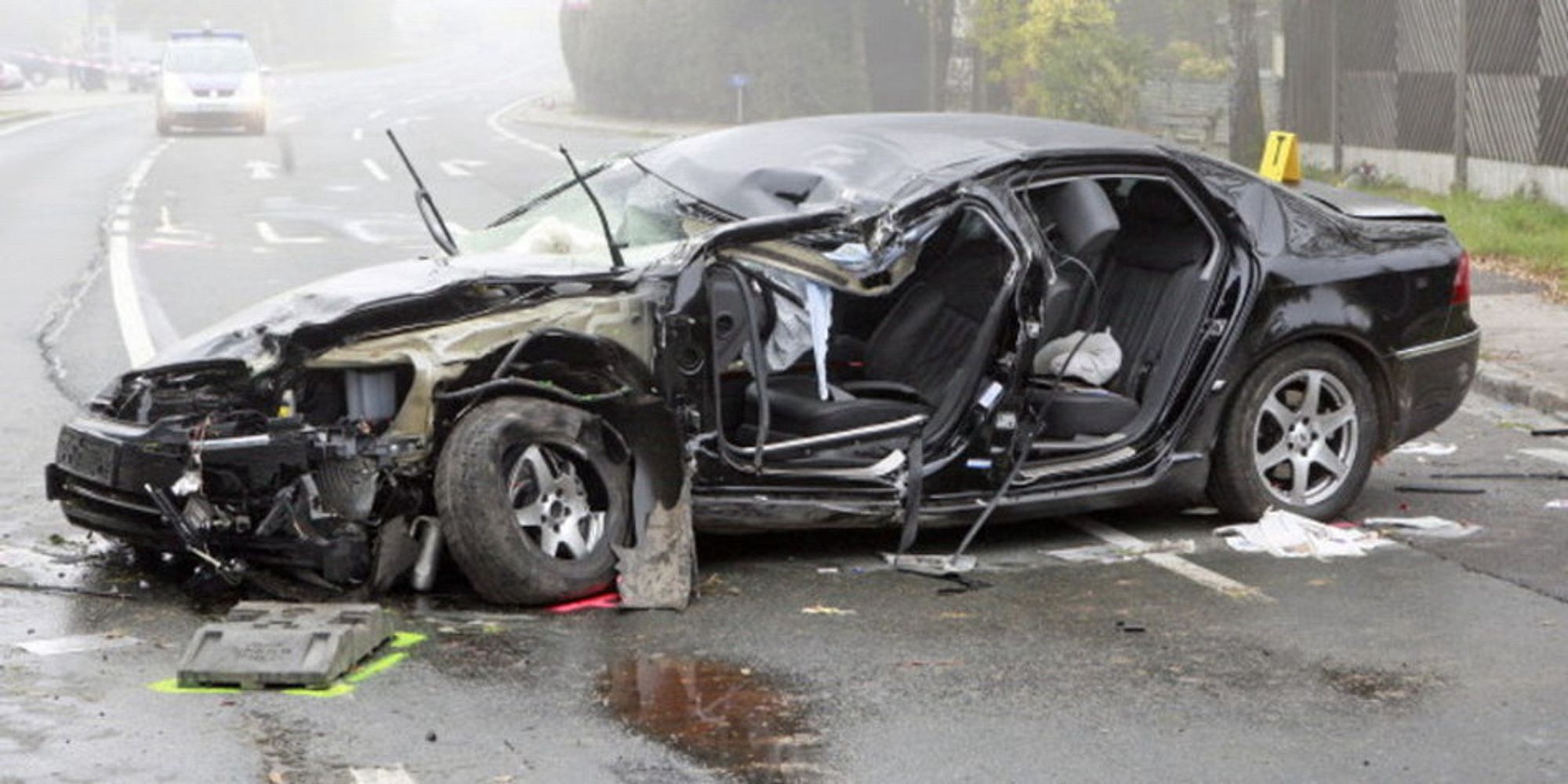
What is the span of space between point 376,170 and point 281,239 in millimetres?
11657

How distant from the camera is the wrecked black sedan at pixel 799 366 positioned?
24.1 feet

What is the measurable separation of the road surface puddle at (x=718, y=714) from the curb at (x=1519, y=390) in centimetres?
676

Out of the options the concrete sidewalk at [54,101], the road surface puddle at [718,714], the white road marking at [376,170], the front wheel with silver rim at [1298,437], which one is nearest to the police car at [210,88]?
the concrete sidewalk at [54,101]

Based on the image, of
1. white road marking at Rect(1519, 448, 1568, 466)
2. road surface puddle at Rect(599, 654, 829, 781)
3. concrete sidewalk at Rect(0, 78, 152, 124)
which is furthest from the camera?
concrete sidewalk at Rect(0, 78, 152, 124)

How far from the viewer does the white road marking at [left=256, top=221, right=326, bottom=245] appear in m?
21.9

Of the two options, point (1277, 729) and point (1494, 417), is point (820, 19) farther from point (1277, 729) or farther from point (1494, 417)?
point (1277, 729)

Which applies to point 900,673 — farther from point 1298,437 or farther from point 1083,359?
point 1298,437

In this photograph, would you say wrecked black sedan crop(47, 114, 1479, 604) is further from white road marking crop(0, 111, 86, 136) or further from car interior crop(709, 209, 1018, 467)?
white road marking crop(0, 111, 86, 136)

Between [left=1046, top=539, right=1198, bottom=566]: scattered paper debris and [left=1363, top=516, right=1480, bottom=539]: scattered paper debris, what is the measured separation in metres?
0.88

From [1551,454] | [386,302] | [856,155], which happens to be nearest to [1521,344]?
[1551,454]

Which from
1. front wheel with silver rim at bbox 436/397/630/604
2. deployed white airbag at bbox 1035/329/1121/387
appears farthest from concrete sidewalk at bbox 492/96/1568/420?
front wheel with silver rim at bbox 436/397/630/604

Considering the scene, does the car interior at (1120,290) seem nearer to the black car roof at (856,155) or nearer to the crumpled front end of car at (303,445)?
the black car roof at (856,155)

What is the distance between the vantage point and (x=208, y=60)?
1735 inches

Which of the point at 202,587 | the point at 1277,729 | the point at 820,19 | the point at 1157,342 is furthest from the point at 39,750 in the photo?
the point at 820,19
